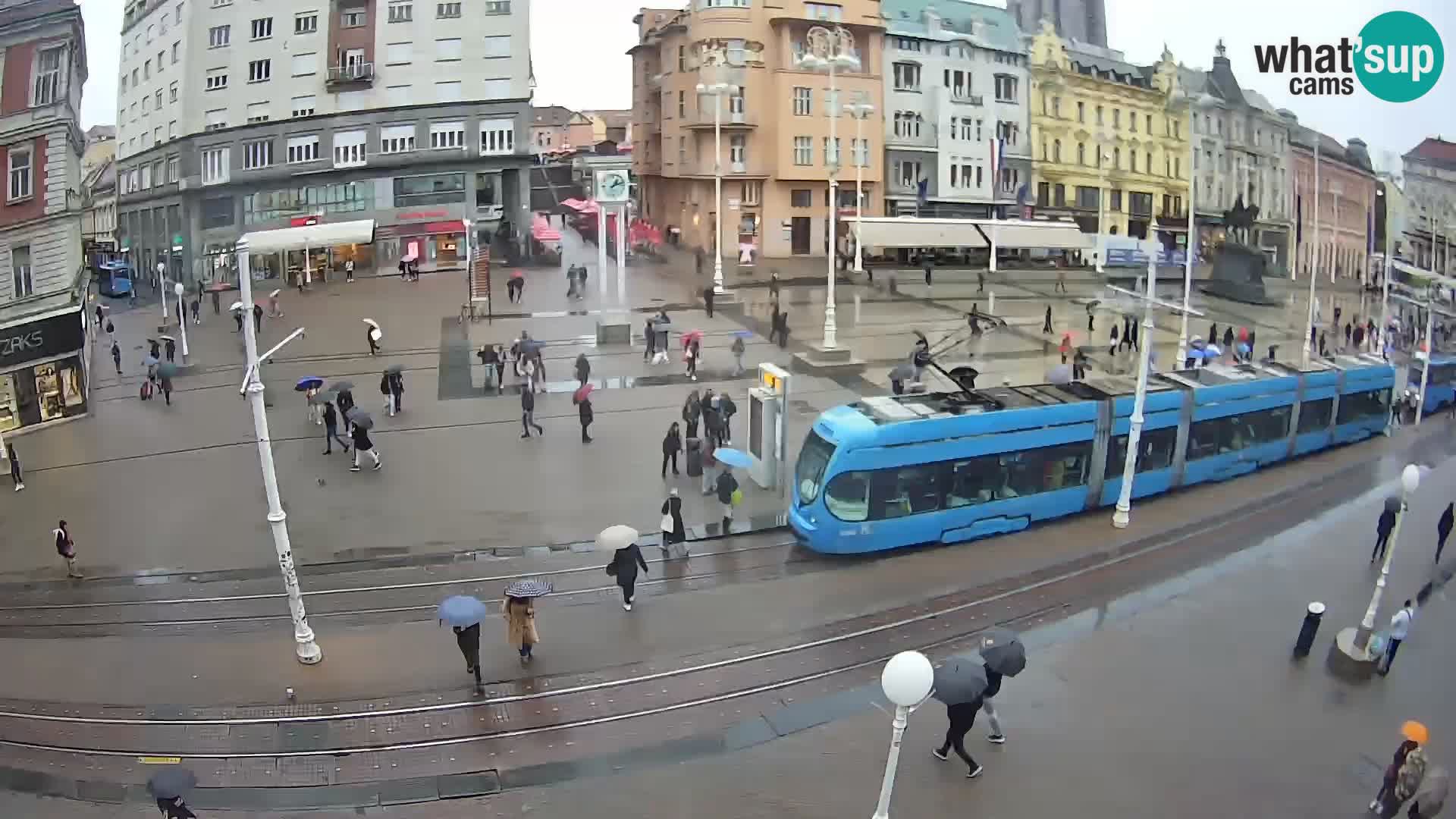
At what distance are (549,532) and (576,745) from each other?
620 cm

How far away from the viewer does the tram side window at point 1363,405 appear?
21344mm

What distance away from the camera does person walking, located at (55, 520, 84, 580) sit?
47.2 feet

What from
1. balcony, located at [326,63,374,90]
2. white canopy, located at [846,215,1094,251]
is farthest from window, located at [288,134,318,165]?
white canopy, located at [846,215,1094,251]

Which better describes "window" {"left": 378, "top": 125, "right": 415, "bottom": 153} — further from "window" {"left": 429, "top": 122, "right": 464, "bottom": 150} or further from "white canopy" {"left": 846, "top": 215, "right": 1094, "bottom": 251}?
"white canopy" {"left": 846, "top": 215, "right": 1094, "bottom": 251}

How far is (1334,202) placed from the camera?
69.3ft

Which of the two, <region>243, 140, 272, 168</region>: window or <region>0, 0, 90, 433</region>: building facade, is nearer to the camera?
<region>0, 0, 90, 433</region>: building facade

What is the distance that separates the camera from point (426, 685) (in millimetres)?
11023

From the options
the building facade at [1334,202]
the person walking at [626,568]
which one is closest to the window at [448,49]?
the person walking at [626,568]

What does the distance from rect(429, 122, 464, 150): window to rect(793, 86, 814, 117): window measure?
8999mm

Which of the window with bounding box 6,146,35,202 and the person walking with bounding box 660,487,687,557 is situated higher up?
the window with bounding box 6,146,35,202

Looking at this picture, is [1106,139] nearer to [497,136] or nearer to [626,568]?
[497,136]

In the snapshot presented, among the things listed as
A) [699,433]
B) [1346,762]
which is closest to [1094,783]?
[1346,762]

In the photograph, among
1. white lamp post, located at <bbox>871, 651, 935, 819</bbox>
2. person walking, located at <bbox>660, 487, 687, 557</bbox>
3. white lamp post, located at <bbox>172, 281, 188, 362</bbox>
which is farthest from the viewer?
white lamp post, located at <bbox>172, 281, 188, 362</bbox>

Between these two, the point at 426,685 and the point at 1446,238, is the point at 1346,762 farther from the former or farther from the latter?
the point at 1446,238
